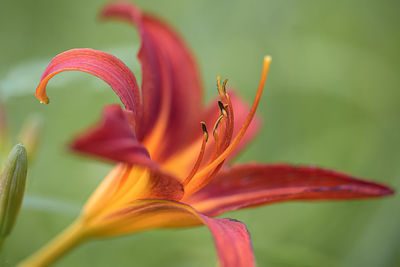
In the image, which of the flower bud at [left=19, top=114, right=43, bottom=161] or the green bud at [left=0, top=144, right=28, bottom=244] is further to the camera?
the flower bud at [left=19, top=114, right=43, bottom=161]

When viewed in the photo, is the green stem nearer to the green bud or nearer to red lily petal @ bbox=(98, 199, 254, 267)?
red lily petal @ bbox=(98, 199, 254, 267)

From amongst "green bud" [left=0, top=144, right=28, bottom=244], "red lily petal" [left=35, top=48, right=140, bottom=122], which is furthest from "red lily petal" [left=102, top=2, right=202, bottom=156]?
"green bud" [left=0, top=144, right=28, bottom=244]

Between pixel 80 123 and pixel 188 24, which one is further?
pixel 188 24

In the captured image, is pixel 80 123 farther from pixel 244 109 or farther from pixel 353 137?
pixel 353 137

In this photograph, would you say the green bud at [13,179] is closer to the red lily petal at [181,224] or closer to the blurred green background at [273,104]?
the red lily petal at [181,224]

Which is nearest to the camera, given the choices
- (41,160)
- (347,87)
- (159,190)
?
(159,190)

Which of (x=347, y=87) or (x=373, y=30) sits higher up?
(x=373, y=30)

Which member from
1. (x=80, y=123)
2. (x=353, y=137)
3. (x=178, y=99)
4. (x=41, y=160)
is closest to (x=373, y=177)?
(x=353, y=137)
